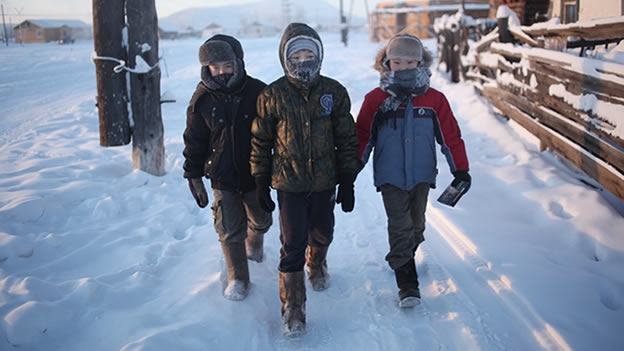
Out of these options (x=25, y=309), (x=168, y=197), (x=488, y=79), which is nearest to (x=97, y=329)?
(x=25, y=309)

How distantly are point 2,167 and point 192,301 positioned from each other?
4.28 meters

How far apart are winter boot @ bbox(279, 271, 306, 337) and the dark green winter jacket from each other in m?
0.62

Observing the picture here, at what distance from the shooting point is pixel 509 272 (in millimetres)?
3422

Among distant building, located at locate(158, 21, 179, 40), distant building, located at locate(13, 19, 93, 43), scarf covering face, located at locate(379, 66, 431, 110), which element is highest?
distant building, located at locate(158, 21, 179, 40)

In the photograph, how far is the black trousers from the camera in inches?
115

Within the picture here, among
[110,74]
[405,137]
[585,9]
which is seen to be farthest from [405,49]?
[585,9]

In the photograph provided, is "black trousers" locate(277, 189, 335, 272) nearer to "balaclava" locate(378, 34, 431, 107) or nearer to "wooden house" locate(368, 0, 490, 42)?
"balaclava" locate(378, 34, 431, 107)

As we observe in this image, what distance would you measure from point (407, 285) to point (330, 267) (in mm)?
830

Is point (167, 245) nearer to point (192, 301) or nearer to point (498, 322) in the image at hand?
point (192, 301)

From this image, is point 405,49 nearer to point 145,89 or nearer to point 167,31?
point 145,89

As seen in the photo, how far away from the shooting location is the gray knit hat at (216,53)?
296 cm

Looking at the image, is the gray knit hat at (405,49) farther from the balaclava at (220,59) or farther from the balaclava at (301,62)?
the balaclava at (220,59)

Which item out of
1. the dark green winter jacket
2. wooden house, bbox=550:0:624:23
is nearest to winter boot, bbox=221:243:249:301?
the dark green winter jacket

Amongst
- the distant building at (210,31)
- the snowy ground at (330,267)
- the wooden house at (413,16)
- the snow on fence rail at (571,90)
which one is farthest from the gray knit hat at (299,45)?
the distant building at (210,31)
